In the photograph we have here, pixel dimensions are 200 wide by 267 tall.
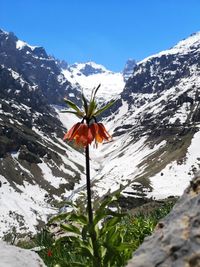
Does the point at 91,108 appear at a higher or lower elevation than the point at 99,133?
higher

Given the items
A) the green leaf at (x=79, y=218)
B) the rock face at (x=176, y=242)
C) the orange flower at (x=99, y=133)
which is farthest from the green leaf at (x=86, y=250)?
the rock face at (x=176, y=242)

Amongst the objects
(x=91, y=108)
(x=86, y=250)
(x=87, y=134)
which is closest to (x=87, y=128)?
(x=87, y=134)

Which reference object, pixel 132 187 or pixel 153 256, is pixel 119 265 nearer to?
pixel 153 256

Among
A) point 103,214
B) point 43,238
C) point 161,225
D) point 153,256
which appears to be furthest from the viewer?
point 43,238

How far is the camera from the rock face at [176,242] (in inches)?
190

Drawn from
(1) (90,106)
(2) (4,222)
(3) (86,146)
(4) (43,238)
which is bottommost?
(2) (4,222)

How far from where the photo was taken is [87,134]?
8.44 m

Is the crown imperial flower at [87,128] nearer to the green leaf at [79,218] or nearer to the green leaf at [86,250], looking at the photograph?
the green leaf at [79,218]

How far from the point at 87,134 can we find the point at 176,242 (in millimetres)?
3683

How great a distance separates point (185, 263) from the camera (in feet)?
15.5

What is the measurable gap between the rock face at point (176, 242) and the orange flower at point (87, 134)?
278 centimetres

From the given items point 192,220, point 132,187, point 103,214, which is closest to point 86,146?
point 103,214

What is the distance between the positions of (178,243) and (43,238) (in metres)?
10.4

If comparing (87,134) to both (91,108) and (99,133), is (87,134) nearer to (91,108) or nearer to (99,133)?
(99,133)
